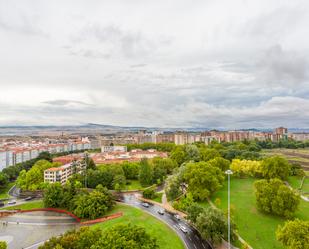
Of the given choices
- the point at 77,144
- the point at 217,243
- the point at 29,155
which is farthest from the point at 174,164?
the point at 77,144

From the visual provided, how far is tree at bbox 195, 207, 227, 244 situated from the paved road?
1749mm

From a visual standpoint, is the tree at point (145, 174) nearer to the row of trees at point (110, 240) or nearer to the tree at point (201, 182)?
the tree at point (201, 182)

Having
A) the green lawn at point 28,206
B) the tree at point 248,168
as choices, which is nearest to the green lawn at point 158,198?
the tree at point 248,168

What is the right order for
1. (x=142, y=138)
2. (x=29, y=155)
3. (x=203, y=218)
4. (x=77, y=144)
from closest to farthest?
(x=203, y=218)
(x=29, y=155)
(x=77, y=144)
(x=142, y=138)

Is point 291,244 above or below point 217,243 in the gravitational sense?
above

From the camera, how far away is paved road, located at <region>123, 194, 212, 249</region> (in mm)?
28669

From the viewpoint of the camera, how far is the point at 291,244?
22266 mm

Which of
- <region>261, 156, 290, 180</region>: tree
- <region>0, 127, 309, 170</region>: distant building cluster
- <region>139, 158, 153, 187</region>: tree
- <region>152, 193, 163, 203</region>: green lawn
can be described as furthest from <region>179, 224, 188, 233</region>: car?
<region>0, 127, 309, 170</region>: distant building cluster

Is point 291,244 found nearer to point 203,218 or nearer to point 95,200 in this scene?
point 203,218

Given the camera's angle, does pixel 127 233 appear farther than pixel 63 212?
No

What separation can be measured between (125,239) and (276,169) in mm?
43322

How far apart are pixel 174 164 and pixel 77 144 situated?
8419 centimetres

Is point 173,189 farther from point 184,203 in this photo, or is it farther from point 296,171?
point 296,171

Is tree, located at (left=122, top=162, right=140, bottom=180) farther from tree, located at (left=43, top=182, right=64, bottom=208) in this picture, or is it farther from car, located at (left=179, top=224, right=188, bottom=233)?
car, located at (left=179, top=224, right=188, bottom=233)
